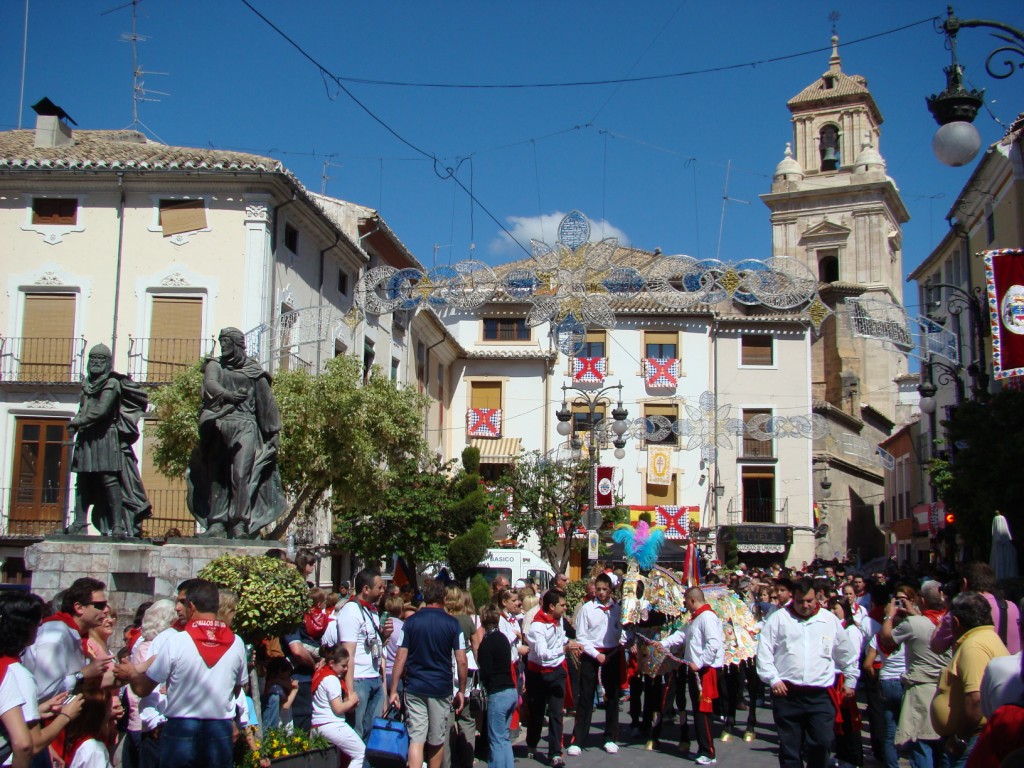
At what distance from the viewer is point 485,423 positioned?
137 feet

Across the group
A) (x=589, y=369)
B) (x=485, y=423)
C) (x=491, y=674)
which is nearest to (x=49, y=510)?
(x=491, y=674)

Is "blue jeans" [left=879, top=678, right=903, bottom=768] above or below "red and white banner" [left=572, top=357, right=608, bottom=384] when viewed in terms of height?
below

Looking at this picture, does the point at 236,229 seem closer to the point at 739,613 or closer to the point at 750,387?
the point at 739,613

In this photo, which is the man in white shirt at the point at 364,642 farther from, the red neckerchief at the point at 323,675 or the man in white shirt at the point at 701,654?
the man in white shirt at the point at 701,654

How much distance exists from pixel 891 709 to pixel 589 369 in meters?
31.4

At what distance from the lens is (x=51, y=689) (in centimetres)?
518

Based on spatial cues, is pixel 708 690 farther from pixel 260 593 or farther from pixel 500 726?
pixel 260 593

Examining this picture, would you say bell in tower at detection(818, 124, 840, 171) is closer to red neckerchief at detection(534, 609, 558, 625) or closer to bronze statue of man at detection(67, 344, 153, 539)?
red neckerchief at detection(534, 609, 558, 625)

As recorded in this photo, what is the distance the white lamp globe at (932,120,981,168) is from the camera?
9.00 m

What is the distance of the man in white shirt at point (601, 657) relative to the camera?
436 inches

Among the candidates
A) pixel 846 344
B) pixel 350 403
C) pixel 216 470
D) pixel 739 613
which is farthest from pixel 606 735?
pixel 846 344

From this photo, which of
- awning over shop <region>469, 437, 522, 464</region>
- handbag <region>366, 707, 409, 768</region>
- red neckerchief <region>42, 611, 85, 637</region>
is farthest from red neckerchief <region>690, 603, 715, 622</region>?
awning over shop <region>469, 437, 522, 464</region>

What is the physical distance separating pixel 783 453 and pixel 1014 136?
18365mm

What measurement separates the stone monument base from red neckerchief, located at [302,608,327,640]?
760 mm
